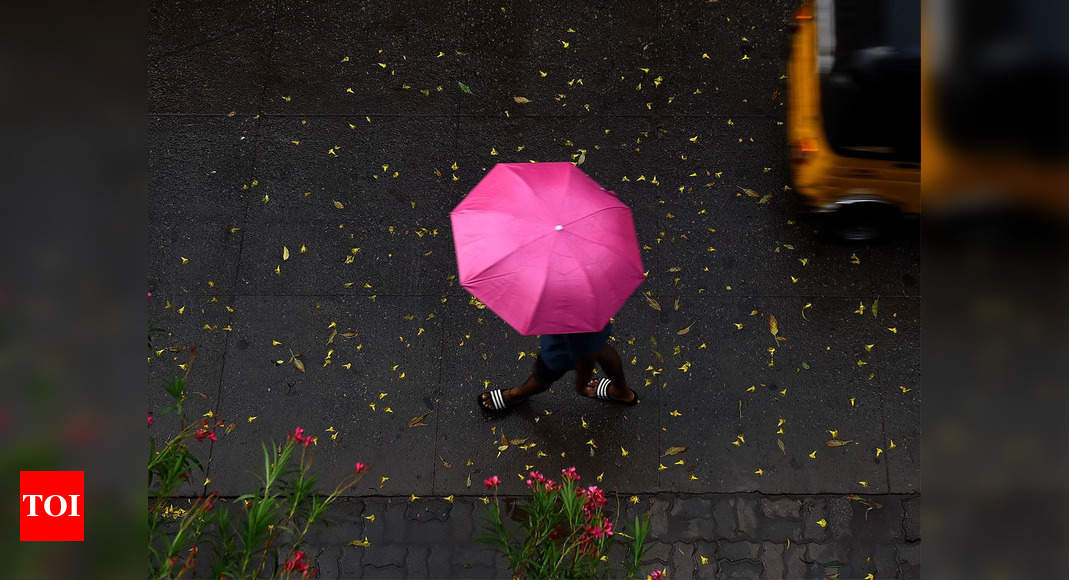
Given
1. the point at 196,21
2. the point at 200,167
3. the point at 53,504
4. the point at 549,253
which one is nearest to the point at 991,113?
the point at 53,504

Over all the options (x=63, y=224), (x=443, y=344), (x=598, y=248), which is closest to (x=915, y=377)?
(x=598, y=248)

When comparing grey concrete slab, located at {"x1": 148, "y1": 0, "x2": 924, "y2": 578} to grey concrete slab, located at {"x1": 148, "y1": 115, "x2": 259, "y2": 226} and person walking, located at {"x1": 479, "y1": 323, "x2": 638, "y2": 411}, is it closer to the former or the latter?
grey concrete slab, located at {"x1": 148, "y1": 115, "x2": 259, "y2": 226}

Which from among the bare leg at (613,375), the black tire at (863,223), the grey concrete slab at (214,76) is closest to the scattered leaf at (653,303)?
the bare leg at (613,375)

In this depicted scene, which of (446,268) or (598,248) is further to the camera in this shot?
(446,268)

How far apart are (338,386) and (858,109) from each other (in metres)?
3.83

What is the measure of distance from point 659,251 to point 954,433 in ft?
15.3

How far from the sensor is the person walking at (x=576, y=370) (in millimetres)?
4535

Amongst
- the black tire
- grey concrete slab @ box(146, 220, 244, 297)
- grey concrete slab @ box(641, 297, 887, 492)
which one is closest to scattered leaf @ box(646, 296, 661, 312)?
grey concrete slab @ box(641, 297, 887, 492)

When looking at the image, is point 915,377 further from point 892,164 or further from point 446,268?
point 446,268

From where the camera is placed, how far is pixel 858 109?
16.7 feet

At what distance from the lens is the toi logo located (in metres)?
1.61

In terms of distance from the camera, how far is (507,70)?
6.75 metres

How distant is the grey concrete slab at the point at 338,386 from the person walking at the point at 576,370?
55 centimetres

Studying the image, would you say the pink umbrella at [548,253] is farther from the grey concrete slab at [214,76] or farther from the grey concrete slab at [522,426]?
the grey concrete slab at [214,76]
